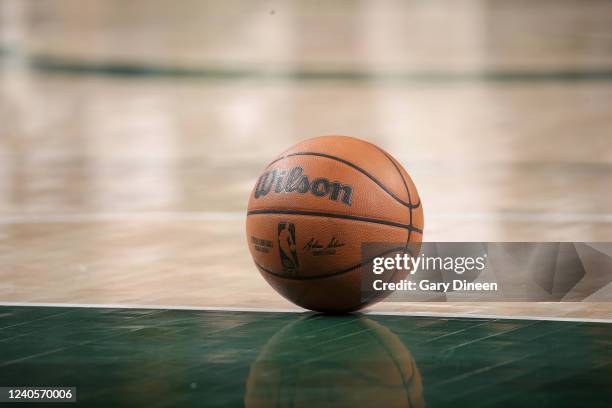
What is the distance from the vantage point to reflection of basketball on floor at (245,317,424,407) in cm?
539

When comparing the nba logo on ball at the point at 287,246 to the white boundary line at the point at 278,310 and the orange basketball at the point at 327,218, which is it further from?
the white boundary line at the point at 278,310

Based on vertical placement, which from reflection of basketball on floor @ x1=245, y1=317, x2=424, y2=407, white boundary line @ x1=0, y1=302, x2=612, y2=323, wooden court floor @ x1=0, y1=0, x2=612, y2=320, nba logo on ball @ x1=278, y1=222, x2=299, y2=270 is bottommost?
reflection of basketball on floor @ x1=245, y1=317, x2=424, y2=407

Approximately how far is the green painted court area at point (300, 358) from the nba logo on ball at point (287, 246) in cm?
33

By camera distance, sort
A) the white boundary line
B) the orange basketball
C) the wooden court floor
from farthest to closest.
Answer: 1. the wooden court floor
2. the white boundary line
3. the orange basketball

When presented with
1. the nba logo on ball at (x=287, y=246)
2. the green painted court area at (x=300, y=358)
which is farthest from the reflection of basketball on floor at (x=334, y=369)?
the nba logo on ball at (x=287, y=246)

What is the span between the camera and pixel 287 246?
6582mm

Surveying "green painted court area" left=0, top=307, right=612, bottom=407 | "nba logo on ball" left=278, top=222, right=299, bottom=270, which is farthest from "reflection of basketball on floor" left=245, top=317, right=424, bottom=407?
"nba logo on ball" left=278, top=222, right=299, bottom=270

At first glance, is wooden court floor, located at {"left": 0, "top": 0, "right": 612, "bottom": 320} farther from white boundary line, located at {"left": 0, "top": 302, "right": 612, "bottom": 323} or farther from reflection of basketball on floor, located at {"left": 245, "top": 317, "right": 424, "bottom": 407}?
reflection of basketball on floor, located at {"left": 245, "top": 317, "right": 424, "bottom": 407}

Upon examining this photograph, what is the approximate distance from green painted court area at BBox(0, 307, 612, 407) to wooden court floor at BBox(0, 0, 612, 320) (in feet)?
1.36

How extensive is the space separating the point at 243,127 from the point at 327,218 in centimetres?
905

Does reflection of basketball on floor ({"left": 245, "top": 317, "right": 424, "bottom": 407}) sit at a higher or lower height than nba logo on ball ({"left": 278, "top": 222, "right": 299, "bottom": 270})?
lower

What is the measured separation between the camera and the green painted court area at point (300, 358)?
5.43 metres

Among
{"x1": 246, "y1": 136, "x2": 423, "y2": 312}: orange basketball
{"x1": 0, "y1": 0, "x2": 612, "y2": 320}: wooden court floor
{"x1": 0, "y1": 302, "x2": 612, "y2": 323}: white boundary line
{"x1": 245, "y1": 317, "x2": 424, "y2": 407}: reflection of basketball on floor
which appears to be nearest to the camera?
{"x1": 245, "y1": 317, "x2": 424, "y2": 407}: reflection of basketball on floor

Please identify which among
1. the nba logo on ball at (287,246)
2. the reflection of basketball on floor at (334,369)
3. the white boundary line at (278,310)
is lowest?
the reflection of basketball on floor at (334,369)
